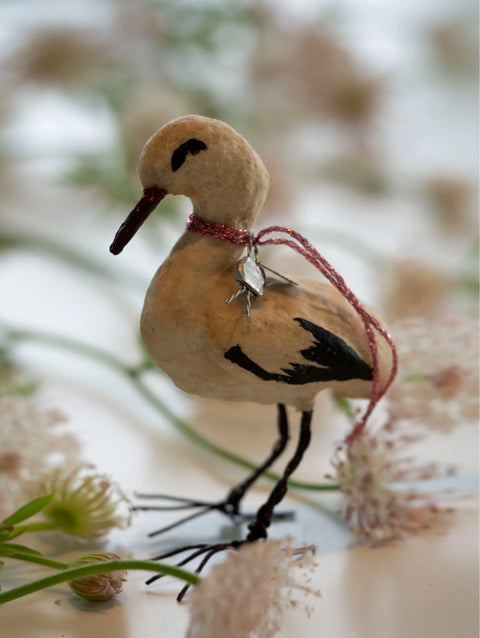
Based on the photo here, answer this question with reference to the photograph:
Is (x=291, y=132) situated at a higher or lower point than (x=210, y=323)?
higher

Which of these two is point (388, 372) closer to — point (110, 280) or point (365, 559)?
point (365, 559)

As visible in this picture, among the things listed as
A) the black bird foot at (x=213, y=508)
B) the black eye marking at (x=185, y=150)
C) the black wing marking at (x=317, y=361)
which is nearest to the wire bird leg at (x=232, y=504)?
the black bird foot at (x=213, y=508)

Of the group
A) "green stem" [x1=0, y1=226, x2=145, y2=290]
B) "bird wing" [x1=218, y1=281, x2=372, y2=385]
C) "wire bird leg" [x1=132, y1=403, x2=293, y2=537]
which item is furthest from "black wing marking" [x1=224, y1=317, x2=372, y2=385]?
"green stem" [x1=0, y1=226, x2=145, y2=290]

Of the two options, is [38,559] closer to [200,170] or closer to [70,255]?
[200,170]

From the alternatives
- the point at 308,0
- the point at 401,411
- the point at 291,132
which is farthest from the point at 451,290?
the point at 308,0

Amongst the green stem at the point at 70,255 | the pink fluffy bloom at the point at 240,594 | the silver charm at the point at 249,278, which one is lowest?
the pink fluffy bloom at the point at 240,594

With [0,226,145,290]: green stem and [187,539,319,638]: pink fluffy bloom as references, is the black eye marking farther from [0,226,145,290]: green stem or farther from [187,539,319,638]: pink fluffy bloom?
[0,226,145,290]: green stem

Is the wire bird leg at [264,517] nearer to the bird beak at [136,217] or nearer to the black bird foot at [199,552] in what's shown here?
the black bird foot at [199,552]
